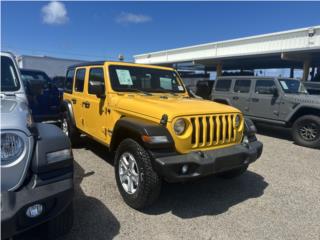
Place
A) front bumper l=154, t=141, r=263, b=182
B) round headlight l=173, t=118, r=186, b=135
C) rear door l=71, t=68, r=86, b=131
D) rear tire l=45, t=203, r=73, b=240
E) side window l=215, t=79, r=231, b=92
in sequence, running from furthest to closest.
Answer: side window l=215, t=79, r=231, b=92 → rear door l=71, t=68, r=86, b=131 → round headlight l=173, t=118, r=186, b=135 → front bumper l=154, t=141, r=263, b=182 → rear tire l=45, t=203, r=73, b=240

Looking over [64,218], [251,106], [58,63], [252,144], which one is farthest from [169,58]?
[64,218]

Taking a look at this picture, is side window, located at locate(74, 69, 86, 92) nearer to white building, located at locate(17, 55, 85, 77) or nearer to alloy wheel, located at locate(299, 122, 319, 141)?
alloy wheel, located at locate(299, 122, 319, 141)

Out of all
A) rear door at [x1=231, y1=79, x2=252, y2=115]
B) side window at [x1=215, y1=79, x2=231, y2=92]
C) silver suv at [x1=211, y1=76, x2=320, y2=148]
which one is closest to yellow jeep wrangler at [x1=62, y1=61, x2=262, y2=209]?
silver suv at [x1=211, y1=76, x2=320, y2=148]

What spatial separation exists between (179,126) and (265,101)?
5555 millimetres

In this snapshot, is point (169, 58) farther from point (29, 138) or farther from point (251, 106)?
point (29, 138)

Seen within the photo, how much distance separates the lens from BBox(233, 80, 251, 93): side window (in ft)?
27.5

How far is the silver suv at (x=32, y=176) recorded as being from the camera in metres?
1.89

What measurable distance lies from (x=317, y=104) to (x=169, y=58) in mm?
16852

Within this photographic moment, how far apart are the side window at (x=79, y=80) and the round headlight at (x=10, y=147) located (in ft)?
10.5

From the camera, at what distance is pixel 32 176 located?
2.09m

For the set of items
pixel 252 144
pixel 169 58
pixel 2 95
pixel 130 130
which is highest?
pixel 169 58

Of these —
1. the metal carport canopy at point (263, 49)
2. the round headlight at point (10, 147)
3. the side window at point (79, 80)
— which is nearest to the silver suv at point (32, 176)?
the round headlight at point (10, 147)

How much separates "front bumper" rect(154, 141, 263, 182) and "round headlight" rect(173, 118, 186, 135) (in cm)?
28

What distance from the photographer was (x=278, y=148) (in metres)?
6.53
